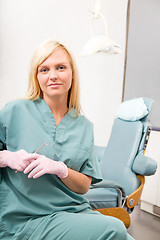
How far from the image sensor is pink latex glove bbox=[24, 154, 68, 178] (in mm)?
858

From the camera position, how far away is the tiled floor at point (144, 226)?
2.16 metres

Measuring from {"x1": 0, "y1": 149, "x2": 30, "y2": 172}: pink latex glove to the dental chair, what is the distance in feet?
2.65

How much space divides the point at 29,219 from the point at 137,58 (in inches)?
112

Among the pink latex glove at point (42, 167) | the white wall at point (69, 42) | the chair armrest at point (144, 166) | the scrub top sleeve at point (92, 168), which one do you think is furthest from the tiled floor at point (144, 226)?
the pink latex glove at point (42, 167)

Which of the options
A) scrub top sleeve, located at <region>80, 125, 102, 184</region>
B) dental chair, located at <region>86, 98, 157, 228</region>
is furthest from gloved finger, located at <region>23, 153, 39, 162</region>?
dental chair, located at <region>86, 98, 157, 228</region>

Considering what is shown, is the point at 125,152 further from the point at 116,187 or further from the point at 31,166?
the point at 31,166

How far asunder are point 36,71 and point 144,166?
1.19 metres

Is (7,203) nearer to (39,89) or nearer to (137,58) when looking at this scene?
(39,89)

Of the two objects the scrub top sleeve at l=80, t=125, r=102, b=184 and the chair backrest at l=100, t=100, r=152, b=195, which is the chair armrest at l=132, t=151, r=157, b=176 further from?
the scrub top sleeve at l=80, t=125, r=102, b=184

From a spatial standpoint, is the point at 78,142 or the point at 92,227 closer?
the point at 92,227

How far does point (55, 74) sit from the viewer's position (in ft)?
3.35

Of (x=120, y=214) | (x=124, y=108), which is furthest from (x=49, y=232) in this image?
(x=124, y=108)

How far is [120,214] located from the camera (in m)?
1.64

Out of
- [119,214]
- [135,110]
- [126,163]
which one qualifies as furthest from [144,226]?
[135,110]
